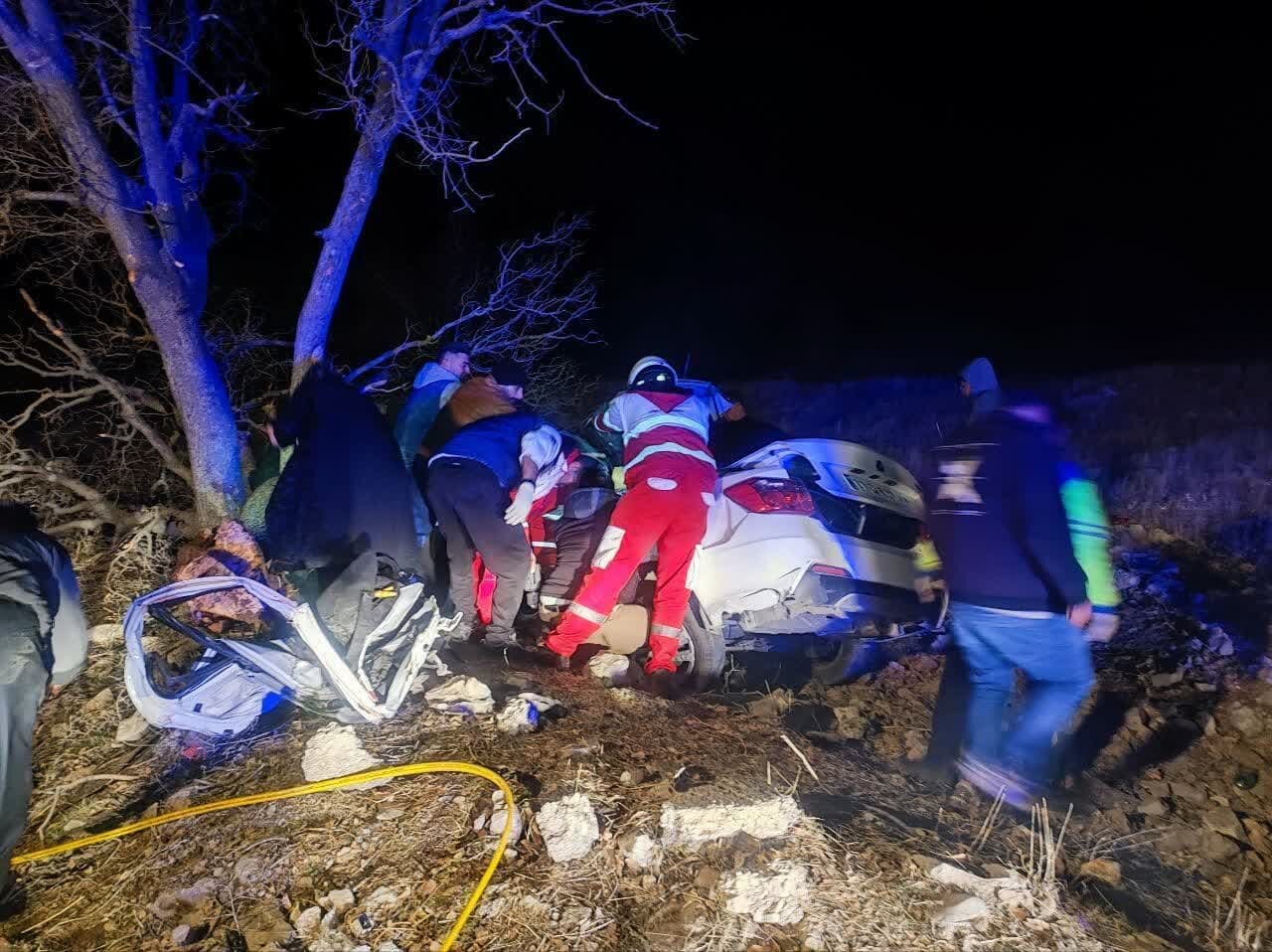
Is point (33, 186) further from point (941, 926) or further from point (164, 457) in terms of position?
point (941, 926)

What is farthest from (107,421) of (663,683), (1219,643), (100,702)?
(1219,643)

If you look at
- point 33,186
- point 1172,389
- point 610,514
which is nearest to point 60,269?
point 33,186

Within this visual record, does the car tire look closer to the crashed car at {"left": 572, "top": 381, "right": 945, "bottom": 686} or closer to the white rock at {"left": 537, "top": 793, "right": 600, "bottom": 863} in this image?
the crashed car at {"left": 572, "top": 381, "right": 945, "bottom": 686}

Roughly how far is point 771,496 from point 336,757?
263cm

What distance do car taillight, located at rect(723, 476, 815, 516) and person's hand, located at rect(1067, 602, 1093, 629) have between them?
4.45ft

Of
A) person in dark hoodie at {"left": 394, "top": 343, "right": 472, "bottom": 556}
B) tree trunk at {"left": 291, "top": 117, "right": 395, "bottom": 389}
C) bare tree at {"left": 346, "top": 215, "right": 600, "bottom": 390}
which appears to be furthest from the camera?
bare tree at {"left": 346, "top": 215, "right": 600, "bottom": 390}

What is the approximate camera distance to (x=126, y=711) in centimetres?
402

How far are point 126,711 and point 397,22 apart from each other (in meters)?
4.98

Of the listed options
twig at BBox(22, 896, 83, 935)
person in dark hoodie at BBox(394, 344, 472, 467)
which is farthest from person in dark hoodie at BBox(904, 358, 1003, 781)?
twig at BBox(22, 896, 83, 935)

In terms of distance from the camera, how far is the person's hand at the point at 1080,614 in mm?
3250

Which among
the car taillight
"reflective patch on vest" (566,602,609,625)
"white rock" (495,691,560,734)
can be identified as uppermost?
the car taillight

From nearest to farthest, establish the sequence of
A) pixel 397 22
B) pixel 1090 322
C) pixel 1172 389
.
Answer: pixel 397 22 < pixel 1172 389 < pixel 1090 322

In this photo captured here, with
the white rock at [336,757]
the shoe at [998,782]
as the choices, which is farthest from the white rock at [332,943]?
the shoe at [998,782]

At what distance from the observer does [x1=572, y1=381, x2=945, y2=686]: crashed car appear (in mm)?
4039
